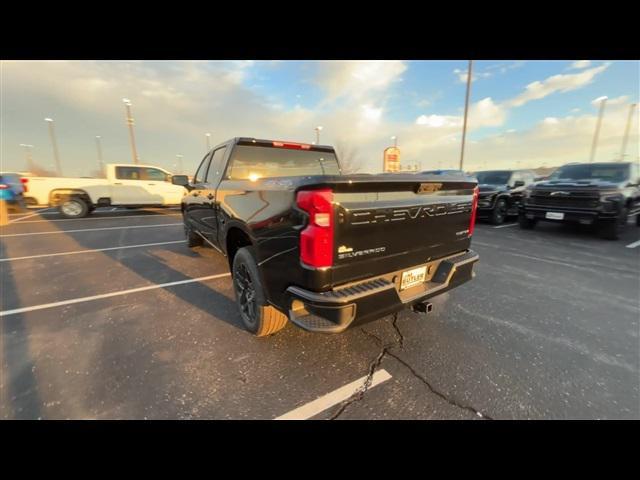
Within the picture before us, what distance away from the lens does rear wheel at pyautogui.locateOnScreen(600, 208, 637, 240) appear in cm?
683

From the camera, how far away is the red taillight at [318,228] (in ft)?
6.09

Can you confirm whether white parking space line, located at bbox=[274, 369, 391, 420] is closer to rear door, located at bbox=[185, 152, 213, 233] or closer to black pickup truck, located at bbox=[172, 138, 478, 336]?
black pickup truck, located at bbox=[172, 138, 478, 336]

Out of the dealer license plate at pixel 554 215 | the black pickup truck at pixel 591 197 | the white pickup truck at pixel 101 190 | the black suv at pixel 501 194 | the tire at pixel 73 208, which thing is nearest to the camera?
the black pickup truck at pixel 591 197

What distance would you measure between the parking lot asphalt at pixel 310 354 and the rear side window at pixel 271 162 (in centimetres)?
178

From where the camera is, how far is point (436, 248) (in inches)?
104

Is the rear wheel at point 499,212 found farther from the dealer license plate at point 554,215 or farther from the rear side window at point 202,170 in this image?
the rear side window at point 202,170

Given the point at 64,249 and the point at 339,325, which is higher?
the point at 339,325

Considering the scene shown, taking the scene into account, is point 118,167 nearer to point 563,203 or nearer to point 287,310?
point 287,310

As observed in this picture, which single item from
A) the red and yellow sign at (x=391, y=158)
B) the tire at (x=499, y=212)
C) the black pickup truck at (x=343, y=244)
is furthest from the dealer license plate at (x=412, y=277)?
the red and yellow sign at (x=391, y=158)

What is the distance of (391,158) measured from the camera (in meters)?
19.1

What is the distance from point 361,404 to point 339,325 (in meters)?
0.65

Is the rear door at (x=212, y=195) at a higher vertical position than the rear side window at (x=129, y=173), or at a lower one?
lower

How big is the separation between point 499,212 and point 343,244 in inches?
390
